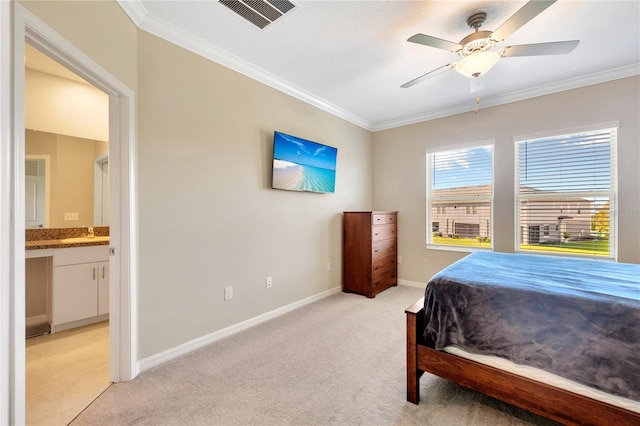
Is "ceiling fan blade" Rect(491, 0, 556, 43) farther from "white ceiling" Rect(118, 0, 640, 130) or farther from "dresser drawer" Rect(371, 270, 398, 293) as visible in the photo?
"dresser drawer" Rect(371, 270, 398, 293)

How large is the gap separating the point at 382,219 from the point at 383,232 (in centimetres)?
20

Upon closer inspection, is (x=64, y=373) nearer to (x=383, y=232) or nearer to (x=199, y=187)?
(x=199, y=187)

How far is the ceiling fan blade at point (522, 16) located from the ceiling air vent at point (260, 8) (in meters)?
1.43

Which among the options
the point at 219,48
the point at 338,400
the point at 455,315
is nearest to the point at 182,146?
the point at 219,48

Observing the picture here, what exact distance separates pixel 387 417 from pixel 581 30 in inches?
129

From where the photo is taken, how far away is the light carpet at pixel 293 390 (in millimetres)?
1539

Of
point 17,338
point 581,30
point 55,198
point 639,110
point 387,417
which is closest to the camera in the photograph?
point 17,338

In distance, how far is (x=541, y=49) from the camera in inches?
73.8

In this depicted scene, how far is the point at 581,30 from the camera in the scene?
2186mm

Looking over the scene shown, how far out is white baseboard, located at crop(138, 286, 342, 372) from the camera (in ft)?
6.70

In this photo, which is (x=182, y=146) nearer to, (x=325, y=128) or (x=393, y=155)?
(x=325, y=128)

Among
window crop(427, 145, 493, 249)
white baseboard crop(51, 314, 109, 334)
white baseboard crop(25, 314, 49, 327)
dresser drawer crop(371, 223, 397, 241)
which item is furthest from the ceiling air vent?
white baseboard crop(25, 314, 49, 327)

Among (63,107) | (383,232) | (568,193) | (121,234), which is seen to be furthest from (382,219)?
(63,107)

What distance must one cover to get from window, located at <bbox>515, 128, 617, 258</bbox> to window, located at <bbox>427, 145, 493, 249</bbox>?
1.20ft
